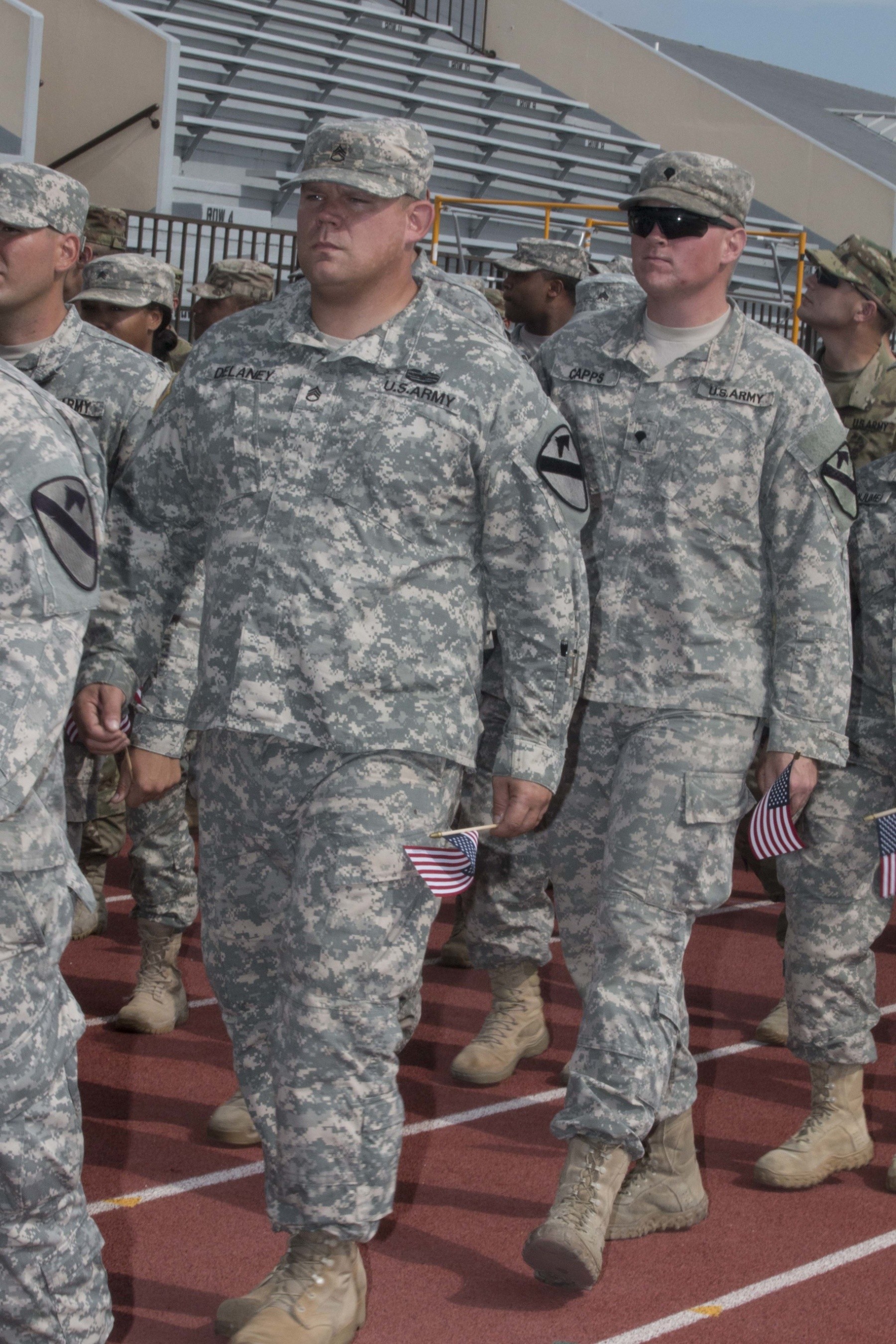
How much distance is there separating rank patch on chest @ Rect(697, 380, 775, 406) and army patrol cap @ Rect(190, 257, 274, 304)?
5.56m

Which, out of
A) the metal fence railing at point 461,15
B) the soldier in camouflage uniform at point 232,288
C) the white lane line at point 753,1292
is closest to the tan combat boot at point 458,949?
the white lane line at point 753,1292

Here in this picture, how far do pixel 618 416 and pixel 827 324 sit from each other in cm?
146

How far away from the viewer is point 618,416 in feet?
13.4

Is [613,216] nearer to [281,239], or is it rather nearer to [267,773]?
[281,239]

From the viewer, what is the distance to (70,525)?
2.65 metres

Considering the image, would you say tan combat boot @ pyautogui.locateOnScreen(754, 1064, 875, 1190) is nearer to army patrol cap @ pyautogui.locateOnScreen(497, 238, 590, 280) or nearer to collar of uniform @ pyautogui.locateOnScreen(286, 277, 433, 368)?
collar of uniform @ pyautogui.locateOnScreen(286, 277, 433, 368)

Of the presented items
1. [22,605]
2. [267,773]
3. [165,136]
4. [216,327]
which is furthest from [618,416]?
[165,136]

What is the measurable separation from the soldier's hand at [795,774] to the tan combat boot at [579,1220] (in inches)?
35.3

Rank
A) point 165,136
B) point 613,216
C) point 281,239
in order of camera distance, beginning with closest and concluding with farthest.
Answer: point 281,239
point 165,136
point 613,216

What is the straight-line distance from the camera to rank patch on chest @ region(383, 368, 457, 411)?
3.36m

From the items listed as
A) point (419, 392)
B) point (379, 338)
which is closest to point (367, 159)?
point (379, 338)

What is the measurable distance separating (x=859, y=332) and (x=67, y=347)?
2.34 metres

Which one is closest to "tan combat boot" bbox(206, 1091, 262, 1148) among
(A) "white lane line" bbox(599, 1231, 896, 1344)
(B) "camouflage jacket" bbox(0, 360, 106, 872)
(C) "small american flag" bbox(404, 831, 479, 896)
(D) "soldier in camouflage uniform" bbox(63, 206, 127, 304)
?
(A) "white lane line" bbox(599, 1231, 896, 1344)

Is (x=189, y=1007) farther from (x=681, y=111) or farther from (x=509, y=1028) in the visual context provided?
(x=681, y=111)
